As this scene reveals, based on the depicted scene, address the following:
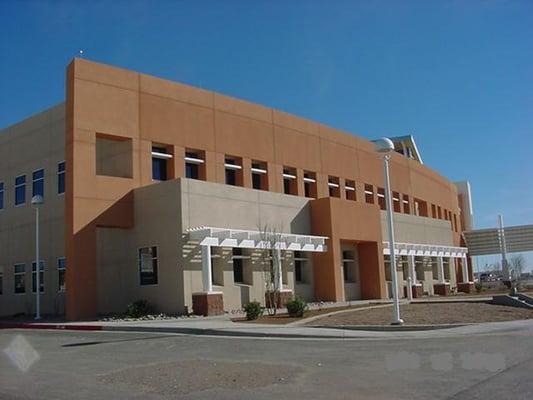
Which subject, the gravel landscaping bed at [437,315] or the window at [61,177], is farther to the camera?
the window at [61,177]

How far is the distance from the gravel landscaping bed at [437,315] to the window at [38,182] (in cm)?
1951

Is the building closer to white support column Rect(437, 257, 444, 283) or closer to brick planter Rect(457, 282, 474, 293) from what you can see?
white support column Rect(437, 257, 444, 283)

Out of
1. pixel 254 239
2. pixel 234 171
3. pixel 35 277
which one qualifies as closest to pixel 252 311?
pixel 254 239

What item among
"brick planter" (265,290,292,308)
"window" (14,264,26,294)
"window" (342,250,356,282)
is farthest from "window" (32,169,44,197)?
"window" (342,250,356,282)

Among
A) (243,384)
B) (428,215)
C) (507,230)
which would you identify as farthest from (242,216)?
(507,230)

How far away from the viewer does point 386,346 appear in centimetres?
1447

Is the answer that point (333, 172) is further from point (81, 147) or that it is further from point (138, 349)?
point (138, 349)

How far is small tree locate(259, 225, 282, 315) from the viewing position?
28.7 metres

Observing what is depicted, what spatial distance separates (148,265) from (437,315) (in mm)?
14034

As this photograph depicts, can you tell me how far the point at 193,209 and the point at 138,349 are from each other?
1387 cm

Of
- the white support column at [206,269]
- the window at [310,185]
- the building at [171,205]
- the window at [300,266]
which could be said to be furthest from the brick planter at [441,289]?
the white support column at [206,269]

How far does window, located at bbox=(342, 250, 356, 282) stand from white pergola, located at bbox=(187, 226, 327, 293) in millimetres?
4389

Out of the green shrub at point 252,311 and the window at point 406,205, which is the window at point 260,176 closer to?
the green shrub at point 252,311

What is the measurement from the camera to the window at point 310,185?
4119cm
